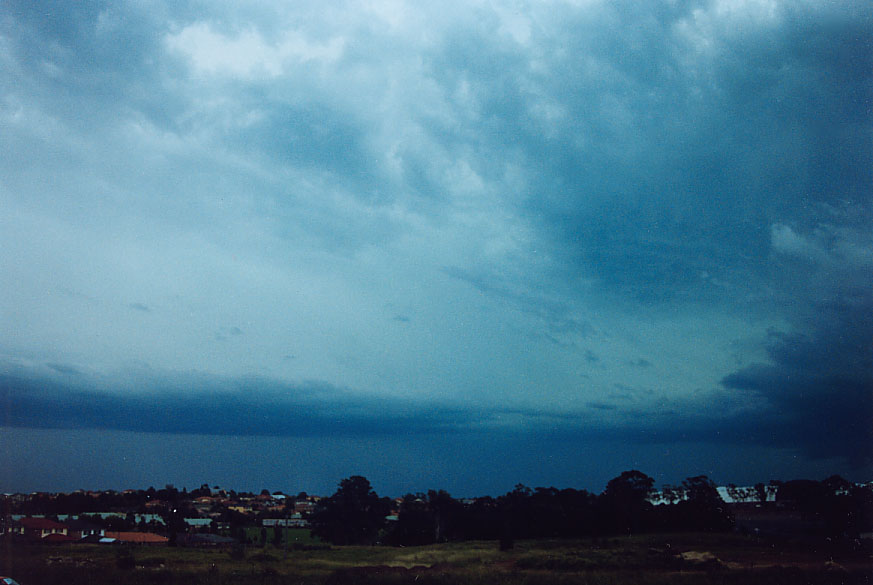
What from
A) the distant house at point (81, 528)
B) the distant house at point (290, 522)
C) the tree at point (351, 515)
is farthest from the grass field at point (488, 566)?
the distant house at point (290, 522)

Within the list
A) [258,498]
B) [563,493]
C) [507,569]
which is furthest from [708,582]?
[258,498]

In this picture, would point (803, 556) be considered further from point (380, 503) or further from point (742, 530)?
point (380, 503)

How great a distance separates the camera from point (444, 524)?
86.2 metres

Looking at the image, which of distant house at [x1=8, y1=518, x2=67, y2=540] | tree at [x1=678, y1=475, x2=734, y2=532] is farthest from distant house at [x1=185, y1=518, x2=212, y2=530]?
tree at [x1=678, y1=475, x2=734, y2=532]

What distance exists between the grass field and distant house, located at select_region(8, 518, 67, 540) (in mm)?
15171

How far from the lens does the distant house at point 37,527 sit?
2672 inches

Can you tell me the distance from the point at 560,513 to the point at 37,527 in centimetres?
5794

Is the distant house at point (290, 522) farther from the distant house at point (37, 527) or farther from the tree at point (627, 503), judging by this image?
the tree at point (627, 503)

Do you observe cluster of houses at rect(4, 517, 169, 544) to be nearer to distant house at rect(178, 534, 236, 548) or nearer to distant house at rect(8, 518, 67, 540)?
distant house at rect(8, 518, 67, 540)

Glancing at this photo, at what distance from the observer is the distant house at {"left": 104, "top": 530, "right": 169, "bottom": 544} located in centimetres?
7519

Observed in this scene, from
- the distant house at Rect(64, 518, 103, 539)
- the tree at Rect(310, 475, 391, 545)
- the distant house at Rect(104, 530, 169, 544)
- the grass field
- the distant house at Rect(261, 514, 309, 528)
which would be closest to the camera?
the grass field

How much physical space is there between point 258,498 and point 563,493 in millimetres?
119151

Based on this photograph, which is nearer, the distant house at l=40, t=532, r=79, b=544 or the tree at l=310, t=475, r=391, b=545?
the distant house at l=40, t=532, r=79, b=544

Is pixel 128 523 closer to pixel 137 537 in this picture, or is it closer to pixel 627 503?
pixel 137 537
